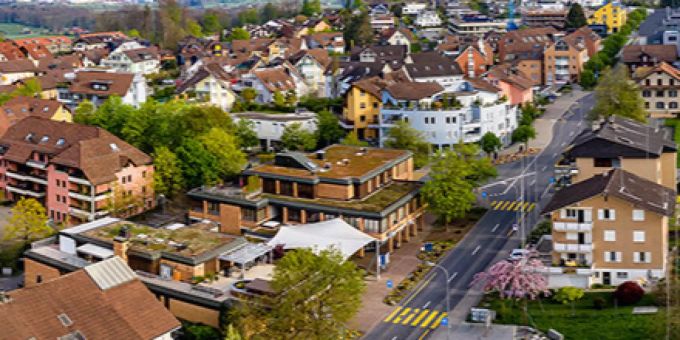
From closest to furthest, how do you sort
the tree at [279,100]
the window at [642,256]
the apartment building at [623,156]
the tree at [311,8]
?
1. the window at [642,256]
2. the apartment building at [623,156]
3. the tree at [279,100]
4. the tree at [311,8]

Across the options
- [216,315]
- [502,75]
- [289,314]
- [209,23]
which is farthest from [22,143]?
[209,23]

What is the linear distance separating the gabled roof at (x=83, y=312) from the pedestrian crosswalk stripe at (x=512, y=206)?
836 inches

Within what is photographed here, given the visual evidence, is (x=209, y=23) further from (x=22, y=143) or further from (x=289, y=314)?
(x=289, y=314)

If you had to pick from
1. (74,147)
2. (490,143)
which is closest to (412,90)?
(490,143)

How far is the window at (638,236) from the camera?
108ft

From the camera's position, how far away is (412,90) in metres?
56.7

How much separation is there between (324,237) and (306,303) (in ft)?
30.6

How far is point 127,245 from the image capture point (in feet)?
112

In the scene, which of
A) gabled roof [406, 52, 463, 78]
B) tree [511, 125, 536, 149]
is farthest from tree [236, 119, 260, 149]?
gabled roof [406, 52, 463, 78]

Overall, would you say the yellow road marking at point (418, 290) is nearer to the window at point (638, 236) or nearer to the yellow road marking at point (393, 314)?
the yellow road marking at point (393, 314)

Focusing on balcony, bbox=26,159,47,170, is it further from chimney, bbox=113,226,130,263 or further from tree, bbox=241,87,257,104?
tree, bbox=241,87,257,104

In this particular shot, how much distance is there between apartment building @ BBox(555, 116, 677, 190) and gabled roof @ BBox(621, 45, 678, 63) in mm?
30179

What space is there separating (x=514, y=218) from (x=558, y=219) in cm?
854

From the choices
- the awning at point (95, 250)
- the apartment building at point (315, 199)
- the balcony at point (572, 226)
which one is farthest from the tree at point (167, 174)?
the balcony at point (572, 226)
